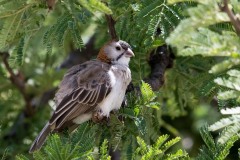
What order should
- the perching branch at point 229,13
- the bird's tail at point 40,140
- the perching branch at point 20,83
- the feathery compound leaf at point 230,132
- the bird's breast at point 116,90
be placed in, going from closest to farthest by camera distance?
1. the perching branch at point 229,13
2. the feathery compound leaf at point 230,132
3. the bird's tail at point 40,140
4. the bird's breast at point 116,90
5. the perching branch at point 20,83

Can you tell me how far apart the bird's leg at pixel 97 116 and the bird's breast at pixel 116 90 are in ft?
0.11

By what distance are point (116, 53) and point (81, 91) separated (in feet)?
2.01

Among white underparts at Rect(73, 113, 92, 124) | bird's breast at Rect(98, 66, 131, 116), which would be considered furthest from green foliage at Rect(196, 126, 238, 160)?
white underparts at Rect(73, 113, 92, 124)

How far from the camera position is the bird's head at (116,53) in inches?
243

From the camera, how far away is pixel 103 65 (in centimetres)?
633

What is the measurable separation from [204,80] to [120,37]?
893 millimetres

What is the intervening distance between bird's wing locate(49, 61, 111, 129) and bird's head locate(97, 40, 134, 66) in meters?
0.16

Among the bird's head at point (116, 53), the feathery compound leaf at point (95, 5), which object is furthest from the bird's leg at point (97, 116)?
the feathery compound leaf at point (95, 5)

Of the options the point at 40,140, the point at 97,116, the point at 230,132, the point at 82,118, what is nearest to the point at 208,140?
the point at 230,132

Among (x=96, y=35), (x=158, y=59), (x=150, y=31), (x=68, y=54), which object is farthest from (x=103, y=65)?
(x=68, y=54)

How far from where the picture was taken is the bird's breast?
19.2ft

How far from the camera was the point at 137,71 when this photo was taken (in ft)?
21.3

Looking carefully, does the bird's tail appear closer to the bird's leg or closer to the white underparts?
the white underparts

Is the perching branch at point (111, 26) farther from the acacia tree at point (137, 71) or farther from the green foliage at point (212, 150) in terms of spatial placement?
the green foliage at point (212, 150)
